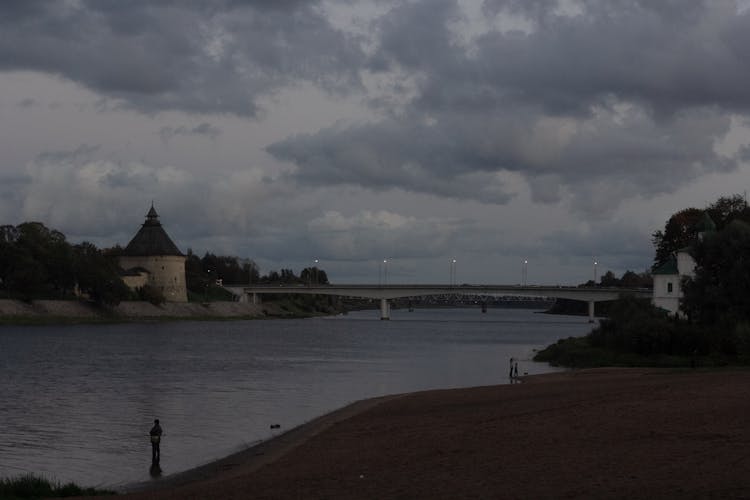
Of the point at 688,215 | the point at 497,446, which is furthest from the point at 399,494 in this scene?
the point at 688,215

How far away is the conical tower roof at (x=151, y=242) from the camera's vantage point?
176 meters

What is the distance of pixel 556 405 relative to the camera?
3459 cm

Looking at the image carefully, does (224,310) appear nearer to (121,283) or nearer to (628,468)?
(121,283)

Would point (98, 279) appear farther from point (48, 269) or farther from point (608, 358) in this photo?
point (608, 358)

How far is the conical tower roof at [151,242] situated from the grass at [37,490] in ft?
507

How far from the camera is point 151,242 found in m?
178

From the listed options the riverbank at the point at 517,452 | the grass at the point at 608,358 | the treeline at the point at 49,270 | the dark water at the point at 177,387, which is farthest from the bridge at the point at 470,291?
the riverbank at the point at 517,452

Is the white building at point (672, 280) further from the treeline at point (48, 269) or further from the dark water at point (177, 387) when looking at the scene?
the treeline at point (48, 269)

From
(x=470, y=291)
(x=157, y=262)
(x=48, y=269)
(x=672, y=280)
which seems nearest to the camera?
(x=672, y=280)

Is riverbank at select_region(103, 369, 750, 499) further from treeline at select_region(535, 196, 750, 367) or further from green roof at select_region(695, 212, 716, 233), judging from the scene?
green roof at select_region(695, 212, 716, 233)

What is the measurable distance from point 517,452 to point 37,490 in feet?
34.2

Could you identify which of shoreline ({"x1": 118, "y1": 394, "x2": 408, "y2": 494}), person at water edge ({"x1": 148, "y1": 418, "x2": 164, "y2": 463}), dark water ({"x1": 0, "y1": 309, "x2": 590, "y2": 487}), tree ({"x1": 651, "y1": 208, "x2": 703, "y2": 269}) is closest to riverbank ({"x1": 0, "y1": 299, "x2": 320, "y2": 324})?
dark water ({"x1": 0, "y1": 309, "x2": 590, "y2": 487})

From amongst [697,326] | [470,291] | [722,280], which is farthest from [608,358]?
[470,291]

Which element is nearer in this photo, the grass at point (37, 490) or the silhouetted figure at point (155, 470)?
the grass at point (37, 490)
